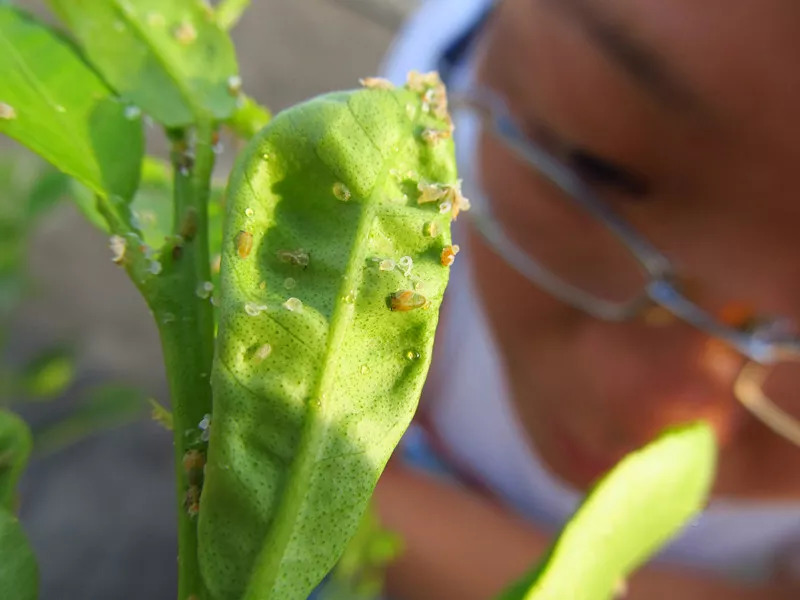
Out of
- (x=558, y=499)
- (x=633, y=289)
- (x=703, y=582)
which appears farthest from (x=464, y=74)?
(x=703, y=582)

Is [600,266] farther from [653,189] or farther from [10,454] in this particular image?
[10,454]

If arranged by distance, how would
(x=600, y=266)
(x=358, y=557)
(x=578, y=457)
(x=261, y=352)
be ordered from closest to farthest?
(x=261, y=352)
(x=358, y=557)
(x=600, y=266)
(x=578, y=457)

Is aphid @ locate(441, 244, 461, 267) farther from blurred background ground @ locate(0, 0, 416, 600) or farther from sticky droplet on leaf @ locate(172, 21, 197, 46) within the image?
blurred background ground @ locate(0, 0, 416, 600)

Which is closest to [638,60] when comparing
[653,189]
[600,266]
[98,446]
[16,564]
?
[653,189]

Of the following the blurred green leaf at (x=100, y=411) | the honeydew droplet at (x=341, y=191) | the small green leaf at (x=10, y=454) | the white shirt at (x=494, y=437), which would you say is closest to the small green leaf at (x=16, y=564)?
the small green leaf at (x=10, y=454)

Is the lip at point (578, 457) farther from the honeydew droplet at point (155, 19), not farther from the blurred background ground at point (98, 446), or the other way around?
the honeydew droplet at point (155, 19)

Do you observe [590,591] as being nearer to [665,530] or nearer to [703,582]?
[665,530]
